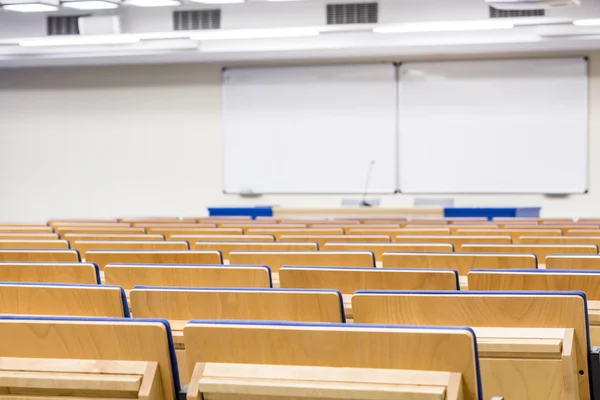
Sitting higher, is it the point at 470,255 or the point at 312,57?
the point at 312,57

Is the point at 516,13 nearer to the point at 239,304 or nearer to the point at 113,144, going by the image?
the point at 113,144

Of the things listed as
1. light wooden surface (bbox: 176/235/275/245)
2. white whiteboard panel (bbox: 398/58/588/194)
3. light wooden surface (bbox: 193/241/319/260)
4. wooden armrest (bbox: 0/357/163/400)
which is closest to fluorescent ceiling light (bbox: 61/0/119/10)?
white whiteboard panel (bbox: 398/58/588/194)

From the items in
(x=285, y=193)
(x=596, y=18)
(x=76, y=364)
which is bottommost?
(x=285, y=193)

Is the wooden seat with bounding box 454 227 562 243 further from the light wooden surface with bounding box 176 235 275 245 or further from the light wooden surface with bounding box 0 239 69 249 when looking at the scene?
the light wooden surface with bounding box 0 239 69 249

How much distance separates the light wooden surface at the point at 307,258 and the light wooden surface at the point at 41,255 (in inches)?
34.3

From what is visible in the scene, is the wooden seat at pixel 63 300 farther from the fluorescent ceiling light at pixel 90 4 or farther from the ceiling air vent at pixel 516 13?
the ceiling air vent at pixel 516 13

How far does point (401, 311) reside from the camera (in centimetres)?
225

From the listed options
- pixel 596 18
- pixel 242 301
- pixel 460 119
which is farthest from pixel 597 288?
pixel 460 119

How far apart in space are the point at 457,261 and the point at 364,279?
34.6 inches

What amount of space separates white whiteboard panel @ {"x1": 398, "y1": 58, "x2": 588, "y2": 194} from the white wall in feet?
2.99

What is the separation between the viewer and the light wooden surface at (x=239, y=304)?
7.64 feet

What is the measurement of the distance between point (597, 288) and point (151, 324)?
1747mm

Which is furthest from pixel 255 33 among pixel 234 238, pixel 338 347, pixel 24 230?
pixel 338 347

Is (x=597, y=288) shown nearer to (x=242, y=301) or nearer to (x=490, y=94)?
(x=242, y=301)
